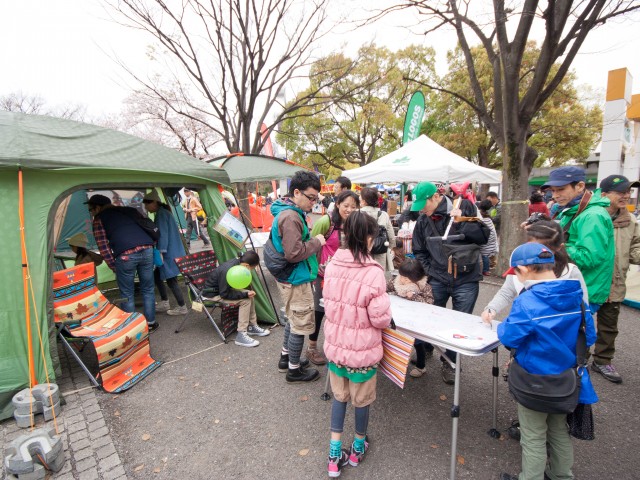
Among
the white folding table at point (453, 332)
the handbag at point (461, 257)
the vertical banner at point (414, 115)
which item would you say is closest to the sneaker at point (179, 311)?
the white folding table at point (453, 332)

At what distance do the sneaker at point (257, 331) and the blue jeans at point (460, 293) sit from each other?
89.5 inches

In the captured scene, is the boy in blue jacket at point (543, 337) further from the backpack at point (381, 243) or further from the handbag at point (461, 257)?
the backpack at point (381, 243)

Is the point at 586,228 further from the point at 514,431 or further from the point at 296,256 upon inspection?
the point at 296,256

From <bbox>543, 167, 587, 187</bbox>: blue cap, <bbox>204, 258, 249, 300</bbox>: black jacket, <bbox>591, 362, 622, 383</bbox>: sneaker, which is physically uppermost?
<bbox>543, 167, 587, 187</bbox>: blue cap

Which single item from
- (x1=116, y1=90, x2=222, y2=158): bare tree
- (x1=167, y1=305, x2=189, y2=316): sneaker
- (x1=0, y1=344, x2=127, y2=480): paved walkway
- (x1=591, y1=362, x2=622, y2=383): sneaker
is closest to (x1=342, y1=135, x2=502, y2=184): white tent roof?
(x1=591, y1=362, x2=622, y2=383): sneaker

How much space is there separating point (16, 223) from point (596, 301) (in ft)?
16.6

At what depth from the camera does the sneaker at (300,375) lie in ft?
10.6

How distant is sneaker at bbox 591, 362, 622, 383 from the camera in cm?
307

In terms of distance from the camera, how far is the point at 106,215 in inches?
167

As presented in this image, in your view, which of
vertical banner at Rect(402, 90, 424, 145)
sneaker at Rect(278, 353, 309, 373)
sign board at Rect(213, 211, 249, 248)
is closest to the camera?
sneaker at Rect(278, 353, 309, 373)

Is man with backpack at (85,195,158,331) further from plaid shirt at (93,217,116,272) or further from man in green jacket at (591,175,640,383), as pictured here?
man in green jacket at (591,175,640,383)

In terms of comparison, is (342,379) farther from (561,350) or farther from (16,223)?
(16,223)

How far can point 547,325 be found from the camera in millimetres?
1633

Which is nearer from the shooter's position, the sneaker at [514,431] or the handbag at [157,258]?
the sneaker at [514,431]
